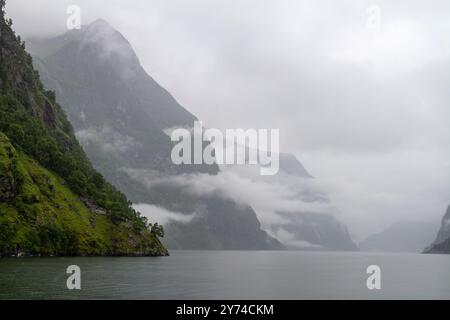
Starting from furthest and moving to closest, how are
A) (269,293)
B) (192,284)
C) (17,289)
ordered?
(192,284), (269,293), (17,289)

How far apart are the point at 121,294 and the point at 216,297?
14.9 m

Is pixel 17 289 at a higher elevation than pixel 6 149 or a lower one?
lower

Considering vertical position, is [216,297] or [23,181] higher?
[23,181]
